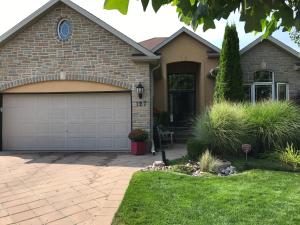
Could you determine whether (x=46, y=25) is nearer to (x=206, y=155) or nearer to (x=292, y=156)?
(x=206, y=155)

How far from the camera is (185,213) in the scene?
6.41 metres

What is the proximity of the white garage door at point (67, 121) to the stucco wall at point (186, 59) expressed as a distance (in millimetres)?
4688

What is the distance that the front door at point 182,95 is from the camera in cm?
2189

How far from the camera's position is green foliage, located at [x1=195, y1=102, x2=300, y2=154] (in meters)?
11.2

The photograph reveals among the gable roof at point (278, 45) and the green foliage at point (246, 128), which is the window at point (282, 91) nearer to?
the gable roof at point (278, 45)

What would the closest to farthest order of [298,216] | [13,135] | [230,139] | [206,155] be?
[298,216], [206,155], [230,139], [13,135]

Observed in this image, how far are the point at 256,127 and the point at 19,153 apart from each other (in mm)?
8513

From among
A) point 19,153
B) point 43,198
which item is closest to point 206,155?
point 43,198

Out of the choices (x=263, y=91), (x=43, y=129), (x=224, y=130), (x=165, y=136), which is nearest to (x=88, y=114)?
(x=43, y=129)

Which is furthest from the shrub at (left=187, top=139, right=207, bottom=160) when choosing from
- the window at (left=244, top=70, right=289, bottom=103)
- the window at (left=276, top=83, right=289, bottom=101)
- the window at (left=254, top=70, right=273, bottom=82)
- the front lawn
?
the window at (left=276, top=83, right=289, bottom=101)

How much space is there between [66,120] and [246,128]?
23.6 ft

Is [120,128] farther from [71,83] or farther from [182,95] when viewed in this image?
[182,95]

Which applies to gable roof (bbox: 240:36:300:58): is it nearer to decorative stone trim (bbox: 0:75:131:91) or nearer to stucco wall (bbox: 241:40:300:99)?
stucco wall (bbox: 241:40:300:99)

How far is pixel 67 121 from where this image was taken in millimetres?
15539
